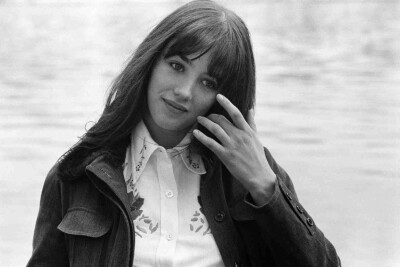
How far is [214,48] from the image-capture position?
5.51 ft

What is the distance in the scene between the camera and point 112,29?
730 centimetres

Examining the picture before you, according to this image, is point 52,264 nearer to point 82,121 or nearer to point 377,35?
point 82,121

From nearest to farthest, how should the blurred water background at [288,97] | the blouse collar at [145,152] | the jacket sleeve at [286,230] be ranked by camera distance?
the jacket sleeve at [286,230] → the blouse collar at [145,152] → the blurred water background at [288,97]

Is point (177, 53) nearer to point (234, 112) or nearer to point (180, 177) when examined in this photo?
point (234, 112)

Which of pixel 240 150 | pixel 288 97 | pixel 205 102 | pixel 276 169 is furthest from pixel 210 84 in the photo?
pixel 288 97

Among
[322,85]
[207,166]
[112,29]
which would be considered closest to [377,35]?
[322,85]

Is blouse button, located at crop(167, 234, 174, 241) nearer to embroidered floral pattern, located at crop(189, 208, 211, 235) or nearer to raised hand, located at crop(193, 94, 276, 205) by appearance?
embroidered floral pattern, located at crop(189, 208, 211, 235)

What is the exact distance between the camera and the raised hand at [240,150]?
166 centimetres

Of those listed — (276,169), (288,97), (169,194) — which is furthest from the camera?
(288,97)

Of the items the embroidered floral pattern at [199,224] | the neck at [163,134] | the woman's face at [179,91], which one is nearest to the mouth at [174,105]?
the woman's face at [179,91]

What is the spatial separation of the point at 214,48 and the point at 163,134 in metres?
0.25

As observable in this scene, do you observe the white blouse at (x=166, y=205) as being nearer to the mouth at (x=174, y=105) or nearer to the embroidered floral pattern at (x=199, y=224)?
the embroidered floral pattern at (x=199, y=224)

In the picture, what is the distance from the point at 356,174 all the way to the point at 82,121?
6.05 feet

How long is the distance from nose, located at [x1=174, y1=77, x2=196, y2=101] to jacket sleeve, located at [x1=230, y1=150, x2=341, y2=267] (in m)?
0.26
